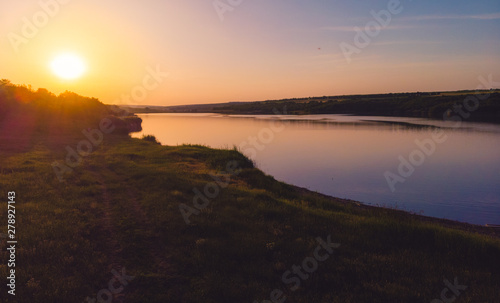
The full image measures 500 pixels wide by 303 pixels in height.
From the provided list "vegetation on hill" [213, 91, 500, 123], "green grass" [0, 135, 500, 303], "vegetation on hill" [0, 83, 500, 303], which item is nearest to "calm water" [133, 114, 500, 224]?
"vegetation on hill" [0, 83, 500, 303]

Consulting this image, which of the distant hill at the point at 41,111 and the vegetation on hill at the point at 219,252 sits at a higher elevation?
the distant hill at the point at 41,111

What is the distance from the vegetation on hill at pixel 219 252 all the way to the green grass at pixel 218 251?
1.3 inches

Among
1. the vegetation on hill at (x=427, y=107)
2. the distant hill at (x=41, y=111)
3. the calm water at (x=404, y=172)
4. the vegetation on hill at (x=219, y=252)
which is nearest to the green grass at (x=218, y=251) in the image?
the vegetation on hill at (x=219, y=252)

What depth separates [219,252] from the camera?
833 cm

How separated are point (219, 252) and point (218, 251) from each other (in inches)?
1.9

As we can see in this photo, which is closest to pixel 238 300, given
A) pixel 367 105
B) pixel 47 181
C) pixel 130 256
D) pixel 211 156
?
pixel 130 256

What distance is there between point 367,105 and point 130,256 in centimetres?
16191

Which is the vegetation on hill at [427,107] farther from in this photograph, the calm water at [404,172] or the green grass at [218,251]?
the green grass at [218,251]

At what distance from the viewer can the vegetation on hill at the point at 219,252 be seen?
21.7 feet

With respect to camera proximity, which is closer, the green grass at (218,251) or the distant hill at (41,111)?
the green grass at (218,251)

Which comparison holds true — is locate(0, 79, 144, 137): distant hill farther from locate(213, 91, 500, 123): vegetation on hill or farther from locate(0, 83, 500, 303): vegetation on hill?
locate(213, 91, 500, 123): vegetation on hill

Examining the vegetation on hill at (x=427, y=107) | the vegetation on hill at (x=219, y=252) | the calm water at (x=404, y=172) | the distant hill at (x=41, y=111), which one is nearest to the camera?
the vegetation on hill at (x=219, y=252)

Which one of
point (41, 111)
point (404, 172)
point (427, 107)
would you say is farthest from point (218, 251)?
point (427, 107)

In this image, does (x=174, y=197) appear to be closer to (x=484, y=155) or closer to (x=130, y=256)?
(x=130, y=256)
